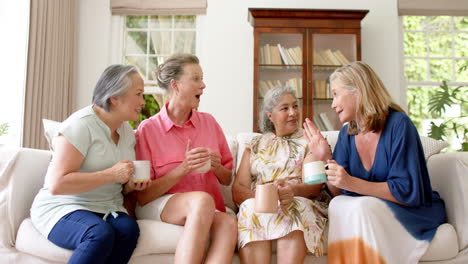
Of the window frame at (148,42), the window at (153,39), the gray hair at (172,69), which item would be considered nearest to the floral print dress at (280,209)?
the gray hair at (172,69)

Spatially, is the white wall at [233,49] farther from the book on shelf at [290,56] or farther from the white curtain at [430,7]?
the book on shelf at [290,56]

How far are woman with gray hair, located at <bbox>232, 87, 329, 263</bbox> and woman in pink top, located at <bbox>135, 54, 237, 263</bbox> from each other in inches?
3.2

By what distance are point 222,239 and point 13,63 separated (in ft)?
9.64

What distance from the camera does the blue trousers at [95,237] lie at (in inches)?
58.9

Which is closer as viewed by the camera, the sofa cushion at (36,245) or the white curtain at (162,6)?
the sofa cushion at (36,245)

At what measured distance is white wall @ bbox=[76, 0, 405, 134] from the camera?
170 inches

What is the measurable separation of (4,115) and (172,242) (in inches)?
106

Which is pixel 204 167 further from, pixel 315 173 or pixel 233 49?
pixel 233 49

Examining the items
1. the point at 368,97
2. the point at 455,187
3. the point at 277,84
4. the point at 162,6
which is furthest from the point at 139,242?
the point at 162,6

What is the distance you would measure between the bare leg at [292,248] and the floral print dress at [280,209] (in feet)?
0.07

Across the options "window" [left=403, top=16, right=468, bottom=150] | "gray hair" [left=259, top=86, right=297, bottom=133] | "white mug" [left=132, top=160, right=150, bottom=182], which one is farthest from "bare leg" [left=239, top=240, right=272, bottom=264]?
"window" [left=403, top=16, right=468, bottom=150]

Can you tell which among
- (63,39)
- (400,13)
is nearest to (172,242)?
(63,39)

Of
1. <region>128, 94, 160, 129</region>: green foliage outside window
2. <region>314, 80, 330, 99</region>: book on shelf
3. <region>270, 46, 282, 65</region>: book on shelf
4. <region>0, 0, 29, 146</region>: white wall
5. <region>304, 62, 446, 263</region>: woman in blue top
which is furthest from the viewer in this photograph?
<region>128, 94, 160, 129</region>: green foliage outside window

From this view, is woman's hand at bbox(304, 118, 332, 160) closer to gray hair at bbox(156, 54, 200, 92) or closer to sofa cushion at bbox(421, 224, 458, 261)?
sofa cushion at bbox(421, 224, 458, 261)
